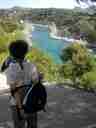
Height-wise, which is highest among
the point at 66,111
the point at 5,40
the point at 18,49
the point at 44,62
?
the point at 18,49

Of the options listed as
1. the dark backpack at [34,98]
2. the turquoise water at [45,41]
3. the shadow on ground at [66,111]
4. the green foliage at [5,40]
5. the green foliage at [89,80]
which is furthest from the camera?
the turquoise water at [45,41]

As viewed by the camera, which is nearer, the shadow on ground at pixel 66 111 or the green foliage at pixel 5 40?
the shadow on ground at pixel 66 111

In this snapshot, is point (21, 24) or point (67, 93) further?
point (21, 24)

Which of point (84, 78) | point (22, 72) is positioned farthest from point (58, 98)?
point (22, 72)

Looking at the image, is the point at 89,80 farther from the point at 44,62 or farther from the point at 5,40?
the point at 5,40

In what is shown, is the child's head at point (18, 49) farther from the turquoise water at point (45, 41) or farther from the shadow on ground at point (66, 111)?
the turquoise water at point (45, 41)

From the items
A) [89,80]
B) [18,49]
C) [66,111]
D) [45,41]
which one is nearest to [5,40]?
[45,41]

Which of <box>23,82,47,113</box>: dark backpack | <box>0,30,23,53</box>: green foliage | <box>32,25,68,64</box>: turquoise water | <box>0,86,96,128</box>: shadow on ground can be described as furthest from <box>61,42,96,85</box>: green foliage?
<box>23,82,47,113</box>: dark backpack

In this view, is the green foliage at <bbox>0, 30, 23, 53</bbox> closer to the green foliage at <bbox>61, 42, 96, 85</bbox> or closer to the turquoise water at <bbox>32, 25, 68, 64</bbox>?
the turquoise water at <bbox>32, 25, 68, 64</bbox>

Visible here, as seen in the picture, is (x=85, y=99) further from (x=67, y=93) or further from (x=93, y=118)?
(x=93, y=118)

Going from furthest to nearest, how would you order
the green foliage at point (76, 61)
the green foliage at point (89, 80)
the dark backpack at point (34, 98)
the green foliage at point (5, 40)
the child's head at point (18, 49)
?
the green foliage at point (5, 40)
the green foliage at point (76, 61)
the green foliage at point (89, 80)
the child's head at point (18, 49)
the dark backpack at point (34, 98)

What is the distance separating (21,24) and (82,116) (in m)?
17.2

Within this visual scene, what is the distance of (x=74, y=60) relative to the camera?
43.0 ft

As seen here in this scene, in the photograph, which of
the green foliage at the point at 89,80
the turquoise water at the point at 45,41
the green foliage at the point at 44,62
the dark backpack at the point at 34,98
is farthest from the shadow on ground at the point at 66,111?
the turquoise water at the point at 45,41
